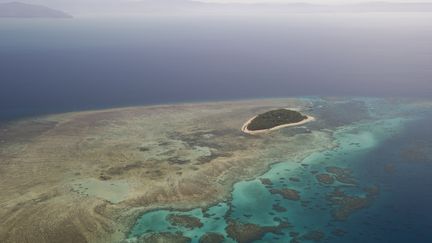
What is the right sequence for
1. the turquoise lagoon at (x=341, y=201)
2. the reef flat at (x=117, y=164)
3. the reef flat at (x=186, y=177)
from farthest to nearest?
the reef flat at (x=117, y=164) < the reef flat at (x=186, y=177) < the turquoise lagoon at (x=341, y=201)

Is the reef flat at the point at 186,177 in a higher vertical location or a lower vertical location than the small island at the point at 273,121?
lower

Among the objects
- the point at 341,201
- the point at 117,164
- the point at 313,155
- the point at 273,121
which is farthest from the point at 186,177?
the point at 273,121

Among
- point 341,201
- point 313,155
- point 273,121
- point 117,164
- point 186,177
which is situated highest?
point 273,121

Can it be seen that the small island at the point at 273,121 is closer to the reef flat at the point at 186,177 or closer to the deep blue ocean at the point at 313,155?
the reef flat at the point at 186,177

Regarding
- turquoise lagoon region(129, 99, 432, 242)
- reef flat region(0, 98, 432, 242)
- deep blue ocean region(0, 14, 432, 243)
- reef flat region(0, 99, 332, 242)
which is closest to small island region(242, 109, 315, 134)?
reef flat region(0, 98, 432, 242)

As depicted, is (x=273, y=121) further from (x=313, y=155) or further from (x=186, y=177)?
(x=186, y=177)

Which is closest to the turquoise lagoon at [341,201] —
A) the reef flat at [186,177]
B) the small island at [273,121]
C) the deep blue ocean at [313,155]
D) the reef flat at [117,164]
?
the deep blue ocean at [313,155]

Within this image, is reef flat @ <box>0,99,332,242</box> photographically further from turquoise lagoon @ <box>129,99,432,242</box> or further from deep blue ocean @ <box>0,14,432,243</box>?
deep blue ocean @ <box>0,14,432,243</box>
